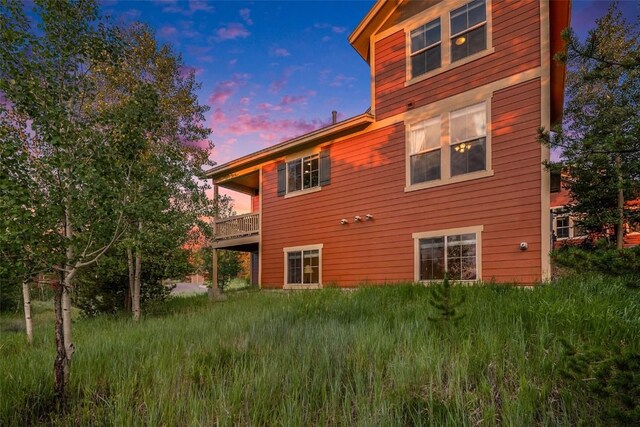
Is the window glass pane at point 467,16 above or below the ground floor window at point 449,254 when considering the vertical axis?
above

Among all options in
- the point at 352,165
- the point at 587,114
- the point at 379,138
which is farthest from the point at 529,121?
the point at 587,114

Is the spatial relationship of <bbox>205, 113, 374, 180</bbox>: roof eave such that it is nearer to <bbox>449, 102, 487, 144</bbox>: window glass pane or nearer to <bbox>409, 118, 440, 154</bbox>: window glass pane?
<bbox>409, 118, 440, 154</bbox>: window glass pane

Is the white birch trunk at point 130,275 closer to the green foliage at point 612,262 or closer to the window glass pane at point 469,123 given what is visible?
the window glass pane at point 469,123

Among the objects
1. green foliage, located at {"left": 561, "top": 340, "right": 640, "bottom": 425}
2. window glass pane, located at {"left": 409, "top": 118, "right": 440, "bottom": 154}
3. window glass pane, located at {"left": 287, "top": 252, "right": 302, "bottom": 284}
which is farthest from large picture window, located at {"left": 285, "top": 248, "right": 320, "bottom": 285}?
green foliage, located at {"left": 561, "top": 340, "right": 640, "bottom": 425}

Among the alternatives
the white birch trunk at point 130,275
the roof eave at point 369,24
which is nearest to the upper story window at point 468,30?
the roof eave at point 369,24

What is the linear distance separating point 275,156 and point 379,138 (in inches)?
201

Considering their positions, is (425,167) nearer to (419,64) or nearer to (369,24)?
(419,64)

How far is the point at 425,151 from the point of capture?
440 inches

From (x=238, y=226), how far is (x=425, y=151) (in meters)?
9.46

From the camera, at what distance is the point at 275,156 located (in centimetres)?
1573

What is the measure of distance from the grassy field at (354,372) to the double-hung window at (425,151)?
555 centimetres

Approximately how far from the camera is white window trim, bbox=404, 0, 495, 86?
10250mm

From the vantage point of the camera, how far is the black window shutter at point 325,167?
13688 millimetres

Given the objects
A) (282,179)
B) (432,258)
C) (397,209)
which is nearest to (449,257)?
(432,258)
